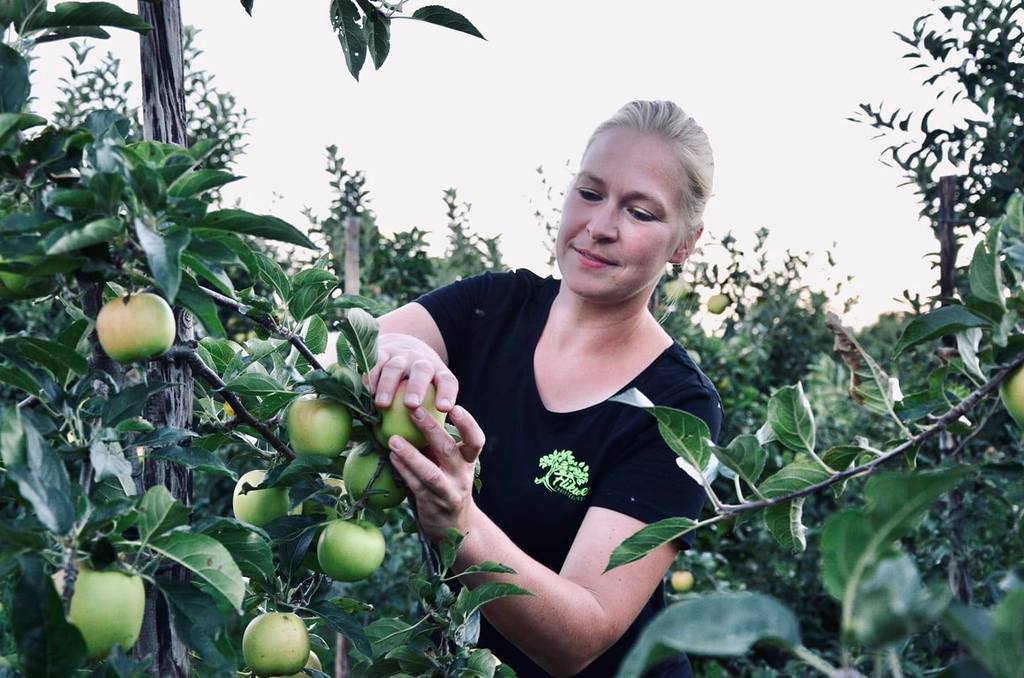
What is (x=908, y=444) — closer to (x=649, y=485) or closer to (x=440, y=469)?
(x=440, y=469)

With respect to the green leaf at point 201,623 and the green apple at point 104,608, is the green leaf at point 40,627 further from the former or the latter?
the green leaf at point 201,623

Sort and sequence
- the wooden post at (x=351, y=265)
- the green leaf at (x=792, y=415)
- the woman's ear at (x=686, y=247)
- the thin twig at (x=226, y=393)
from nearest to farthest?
the green leaf at (x=792, y=415) → the thin twig at (x=226, y=393) → the woman's ear at (x=686, y=247) → the wooden post at (x=351, y=265)

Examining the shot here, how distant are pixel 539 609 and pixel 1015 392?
0.80 m

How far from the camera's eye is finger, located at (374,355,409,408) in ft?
4.33

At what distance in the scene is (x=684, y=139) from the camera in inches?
83.9

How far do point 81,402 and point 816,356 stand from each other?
4.50 metres

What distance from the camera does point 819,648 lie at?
4289 mm

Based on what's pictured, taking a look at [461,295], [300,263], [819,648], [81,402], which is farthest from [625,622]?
[300,263]

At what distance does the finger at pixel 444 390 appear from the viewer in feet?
4.45

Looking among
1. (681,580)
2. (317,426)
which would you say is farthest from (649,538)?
(681,580)

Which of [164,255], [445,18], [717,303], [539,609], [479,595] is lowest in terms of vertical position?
[717,303]

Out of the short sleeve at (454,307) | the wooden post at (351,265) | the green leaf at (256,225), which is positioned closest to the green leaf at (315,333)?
the green leaf at (256,225)

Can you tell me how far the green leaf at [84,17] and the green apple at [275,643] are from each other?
0.78 metres

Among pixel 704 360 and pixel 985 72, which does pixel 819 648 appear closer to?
pixel 704 360
